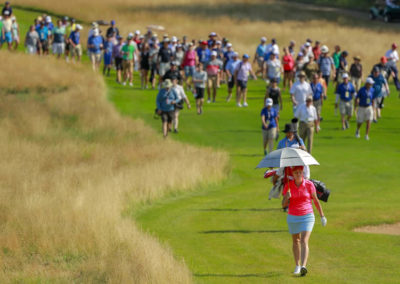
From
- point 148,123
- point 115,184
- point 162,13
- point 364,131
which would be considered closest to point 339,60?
Answer: point 364,131

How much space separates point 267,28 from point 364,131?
111 feet

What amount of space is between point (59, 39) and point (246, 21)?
30407mm

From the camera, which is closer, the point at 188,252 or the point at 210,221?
the point at 188,252

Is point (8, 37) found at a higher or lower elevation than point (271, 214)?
higher

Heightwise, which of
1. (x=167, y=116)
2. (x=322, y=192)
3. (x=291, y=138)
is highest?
(x=291, y=138)

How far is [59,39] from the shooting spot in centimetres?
4294

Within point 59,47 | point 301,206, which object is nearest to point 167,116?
point 59,47

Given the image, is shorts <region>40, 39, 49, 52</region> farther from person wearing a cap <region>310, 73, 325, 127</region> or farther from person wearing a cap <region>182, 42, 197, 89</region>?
person wearing a cap <region>310, 73, 325, 127</region>

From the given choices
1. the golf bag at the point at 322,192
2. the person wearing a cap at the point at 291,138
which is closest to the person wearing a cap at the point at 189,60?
the person wearing a cap at the point at 291,138

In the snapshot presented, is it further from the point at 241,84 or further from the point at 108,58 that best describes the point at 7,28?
the point at 241,84

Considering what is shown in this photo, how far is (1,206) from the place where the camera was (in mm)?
18484

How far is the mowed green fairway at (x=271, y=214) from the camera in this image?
47.9 feet

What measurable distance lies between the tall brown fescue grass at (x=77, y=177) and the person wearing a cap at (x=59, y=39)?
159cm

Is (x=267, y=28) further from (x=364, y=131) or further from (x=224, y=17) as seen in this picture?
(x=364, y=131)
